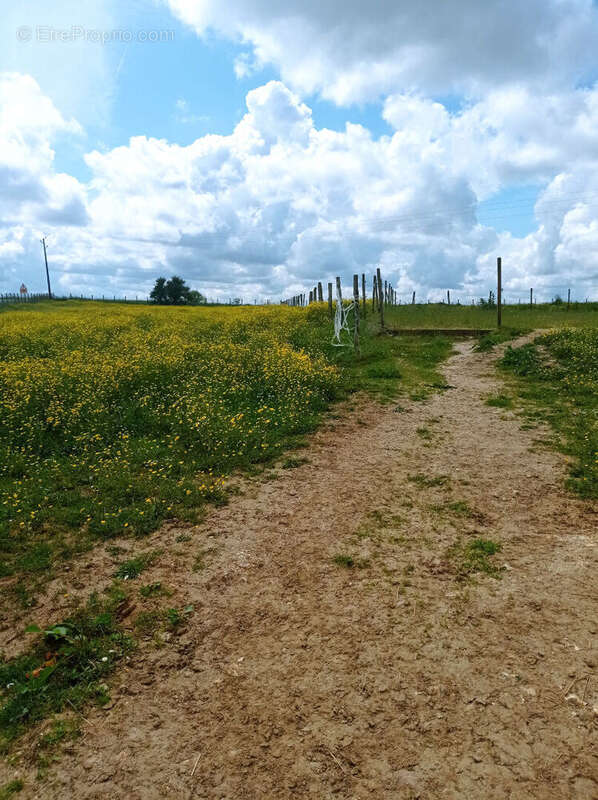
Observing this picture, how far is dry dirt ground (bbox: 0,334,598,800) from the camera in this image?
8.79ft

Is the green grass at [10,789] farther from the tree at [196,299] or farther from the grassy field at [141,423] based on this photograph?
the tree at [196,299]

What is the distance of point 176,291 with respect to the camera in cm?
7425

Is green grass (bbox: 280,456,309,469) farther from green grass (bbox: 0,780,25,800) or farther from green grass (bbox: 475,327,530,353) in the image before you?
green grass (bbox: 475,327,530,353)

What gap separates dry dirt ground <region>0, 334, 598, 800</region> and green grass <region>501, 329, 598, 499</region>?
1.13 m

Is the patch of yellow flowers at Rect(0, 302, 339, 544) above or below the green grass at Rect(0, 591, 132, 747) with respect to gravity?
above

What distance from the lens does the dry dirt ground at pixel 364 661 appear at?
2678 millimetres

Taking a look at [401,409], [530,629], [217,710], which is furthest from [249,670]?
[401,409]

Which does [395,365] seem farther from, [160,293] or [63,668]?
[160,293]

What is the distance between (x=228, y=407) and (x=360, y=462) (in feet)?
10.3

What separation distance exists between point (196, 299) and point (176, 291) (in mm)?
3803

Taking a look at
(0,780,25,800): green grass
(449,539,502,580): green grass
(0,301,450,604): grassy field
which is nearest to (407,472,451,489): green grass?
(449,539,502,580): green grass

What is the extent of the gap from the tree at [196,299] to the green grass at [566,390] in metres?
66.7

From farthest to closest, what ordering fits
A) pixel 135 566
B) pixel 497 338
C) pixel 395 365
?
pixel 497 338 → pixel 395 365 → pixel 135 566

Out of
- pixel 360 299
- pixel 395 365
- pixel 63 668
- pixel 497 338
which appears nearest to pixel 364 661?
pixel 63 668
